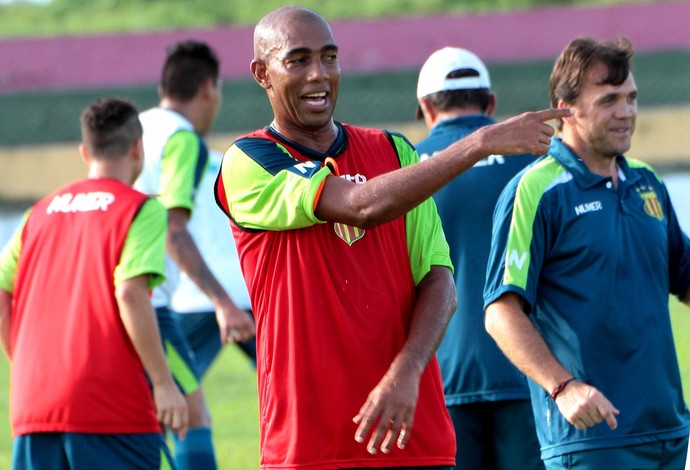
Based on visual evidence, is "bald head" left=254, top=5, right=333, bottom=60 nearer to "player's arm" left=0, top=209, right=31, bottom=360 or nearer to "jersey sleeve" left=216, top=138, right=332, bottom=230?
"jersey sleeve" left=216, top=138, right=332, bottom=230

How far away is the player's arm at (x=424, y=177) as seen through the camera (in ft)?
11.6

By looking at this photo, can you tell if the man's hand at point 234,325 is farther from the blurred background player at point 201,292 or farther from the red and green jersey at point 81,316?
the red and green jersey at point 81,316

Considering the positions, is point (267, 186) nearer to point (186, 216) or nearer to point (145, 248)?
point (145, 248)

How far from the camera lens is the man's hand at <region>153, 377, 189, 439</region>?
5.60m

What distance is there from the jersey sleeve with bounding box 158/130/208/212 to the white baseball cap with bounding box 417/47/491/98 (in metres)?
1.68

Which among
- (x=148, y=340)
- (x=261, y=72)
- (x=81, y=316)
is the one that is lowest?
(x=148, y=340)

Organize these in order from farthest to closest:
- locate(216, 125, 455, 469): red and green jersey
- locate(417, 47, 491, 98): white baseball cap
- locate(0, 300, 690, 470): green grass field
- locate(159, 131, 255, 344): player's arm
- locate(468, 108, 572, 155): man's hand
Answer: locate(0, 300, 690, 470): green grass field, locate(159, 131, 255, 344): player's arm, locate(417, 47, 491, 98): white baseball cap, locate(216, 125, 455, 469): red and green jersey, locate(468, 108, 572, 155): man's hand

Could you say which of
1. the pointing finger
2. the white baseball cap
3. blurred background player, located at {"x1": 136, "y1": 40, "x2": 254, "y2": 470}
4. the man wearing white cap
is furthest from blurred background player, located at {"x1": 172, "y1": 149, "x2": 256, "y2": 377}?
the pointing finger

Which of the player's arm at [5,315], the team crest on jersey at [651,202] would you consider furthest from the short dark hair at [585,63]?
the player's arm at [5,315]

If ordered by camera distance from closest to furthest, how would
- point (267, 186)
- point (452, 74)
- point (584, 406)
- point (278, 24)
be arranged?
point (267, 186) < point (278, 24) < point (584, 406) < point (452, 74)

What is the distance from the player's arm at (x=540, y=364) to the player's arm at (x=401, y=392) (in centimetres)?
65

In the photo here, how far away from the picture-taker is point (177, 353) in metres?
6.95

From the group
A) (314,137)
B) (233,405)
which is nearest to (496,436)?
(314,137)

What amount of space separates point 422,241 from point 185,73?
3863 millimetres
